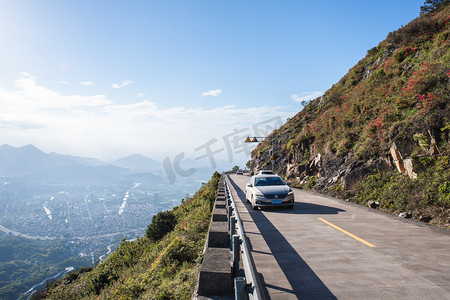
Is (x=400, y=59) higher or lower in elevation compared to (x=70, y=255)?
higher

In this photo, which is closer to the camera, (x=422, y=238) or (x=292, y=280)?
(x=292, y=280)

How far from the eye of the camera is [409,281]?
13.3 feet

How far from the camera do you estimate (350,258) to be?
5.20m

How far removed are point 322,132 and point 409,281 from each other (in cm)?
1939

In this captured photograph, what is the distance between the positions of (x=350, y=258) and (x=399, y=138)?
8.98m

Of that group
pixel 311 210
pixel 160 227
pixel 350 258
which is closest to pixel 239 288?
pixel 350 258

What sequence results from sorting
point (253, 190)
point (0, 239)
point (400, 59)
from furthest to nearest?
1. point (0, 239)
2. point (400, 59)
3. point (253, 190)

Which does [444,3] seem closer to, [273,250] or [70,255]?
[273,250]

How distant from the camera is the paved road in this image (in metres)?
3.81

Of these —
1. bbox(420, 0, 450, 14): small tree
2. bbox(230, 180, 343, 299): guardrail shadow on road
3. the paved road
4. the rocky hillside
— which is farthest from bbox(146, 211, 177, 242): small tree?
bbox(420, 0, 450, 14): small tree

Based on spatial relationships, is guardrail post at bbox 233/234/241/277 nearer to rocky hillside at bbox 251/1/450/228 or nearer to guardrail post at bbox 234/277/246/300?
guardrail post at bbox 234/277/246/300

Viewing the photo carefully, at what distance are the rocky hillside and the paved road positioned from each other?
1.86 m

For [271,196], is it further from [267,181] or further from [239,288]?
[239,288]

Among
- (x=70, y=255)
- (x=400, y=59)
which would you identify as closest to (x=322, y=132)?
(x=400, y=59)
